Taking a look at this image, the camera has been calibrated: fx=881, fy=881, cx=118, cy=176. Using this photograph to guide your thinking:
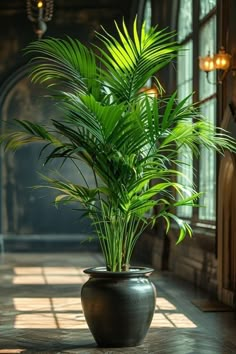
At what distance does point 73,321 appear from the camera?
7645 mm

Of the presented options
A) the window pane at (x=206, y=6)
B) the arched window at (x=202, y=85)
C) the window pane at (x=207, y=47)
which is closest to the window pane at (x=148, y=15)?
the arched window at (x=202, y=85)

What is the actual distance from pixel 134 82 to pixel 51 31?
1170 cm

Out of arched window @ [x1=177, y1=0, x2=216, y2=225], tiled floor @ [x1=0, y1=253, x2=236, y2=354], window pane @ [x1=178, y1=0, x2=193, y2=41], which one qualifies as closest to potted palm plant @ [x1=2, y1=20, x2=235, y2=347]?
tiled floor @ [x1=0, y1=253, x2=236, y2=354]

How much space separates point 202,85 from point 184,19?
193cm

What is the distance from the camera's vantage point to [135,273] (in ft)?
20.7

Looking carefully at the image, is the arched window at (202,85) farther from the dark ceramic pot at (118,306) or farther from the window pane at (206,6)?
the dark ceramic pot at (118,306)

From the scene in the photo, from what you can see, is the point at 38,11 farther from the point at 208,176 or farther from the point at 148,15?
the point at 208,176

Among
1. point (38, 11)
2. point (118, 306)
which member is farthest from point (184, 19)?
point (118, 306)

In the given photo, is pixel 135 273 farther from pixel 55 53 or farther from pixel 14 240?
pixel 14 240

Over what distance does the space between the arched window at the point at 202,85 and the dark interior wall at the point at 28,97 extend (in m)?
5.18

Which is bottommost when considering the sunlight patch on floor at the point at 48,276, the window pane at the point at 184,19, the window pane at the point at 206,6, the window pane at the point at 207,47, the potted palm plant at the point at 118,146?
the sunlight patch on floor at the point at 48,276

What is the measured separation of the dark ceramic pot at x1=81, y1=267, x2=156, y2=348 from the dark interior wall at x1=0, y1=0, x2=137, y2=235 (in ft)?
37.8

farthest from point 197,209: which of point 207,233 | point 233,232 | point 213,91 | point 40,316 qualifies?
point 40,316

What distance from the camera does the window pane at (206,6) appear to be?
11080 mm
